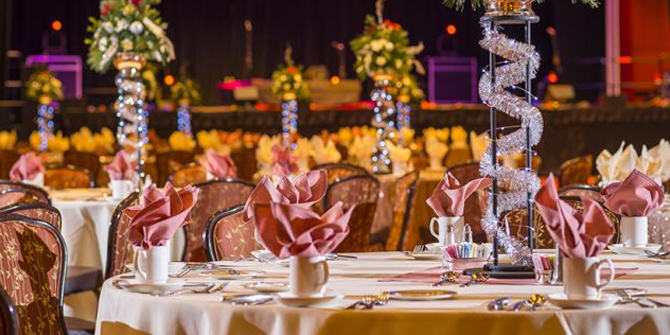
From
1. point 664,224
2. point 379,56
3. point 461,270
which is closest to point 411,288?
point 461,270

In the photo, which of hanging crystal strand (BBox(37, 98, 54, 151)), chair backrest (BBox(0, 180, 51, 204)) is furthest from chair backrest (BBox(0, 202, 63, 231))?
hanging crystal strand (BBox(37, 98, 54, 151))

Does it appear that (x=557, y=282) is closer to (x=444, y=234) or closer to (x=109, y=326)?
(x=444, y=234)

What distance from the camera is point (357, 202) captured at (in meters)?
6.49

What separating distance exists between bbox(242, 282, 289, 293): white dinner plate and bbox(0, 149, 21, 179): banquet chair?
785 centimetres

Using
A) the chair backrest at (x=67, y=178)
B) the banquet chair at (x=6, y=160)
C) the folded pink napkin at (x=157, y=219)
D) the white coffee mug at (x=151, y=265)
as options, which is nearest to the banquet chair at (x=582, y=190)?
the folded pink napkin at (x=157, y=219)

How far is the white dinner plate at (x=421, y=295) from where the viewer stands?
2.85 metres

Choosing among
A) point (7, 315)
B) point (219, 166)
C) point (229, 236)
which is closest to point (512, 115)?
point (229, 236)

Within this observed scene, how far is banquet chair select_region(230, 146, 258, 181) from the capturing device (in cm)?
1100

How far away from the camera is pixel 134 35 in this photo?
8.03 metres

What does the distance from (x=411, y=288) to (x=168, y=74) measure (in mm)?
18086

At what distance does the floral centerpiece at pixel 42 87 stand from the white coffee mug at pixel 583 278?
12611 millimetres

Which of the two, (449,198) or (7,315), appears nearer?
(7,315)

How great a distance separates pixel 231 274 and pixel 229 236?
787 millimetres

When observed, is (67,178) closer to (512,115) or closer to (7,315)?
(512,115)
